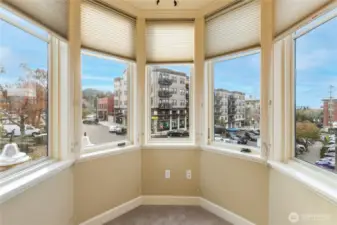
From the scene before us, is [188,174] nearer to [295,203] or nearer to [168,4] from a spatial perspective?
[295,203]

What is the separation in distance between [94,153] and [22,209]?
38.8 inches

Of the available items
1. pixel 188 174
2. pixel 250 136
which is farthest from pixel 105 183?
pixel 250 136

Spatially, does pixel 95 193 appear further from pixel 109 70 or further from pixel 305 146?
pixel 305 146

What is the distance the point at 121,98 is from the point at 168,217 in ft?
4.97

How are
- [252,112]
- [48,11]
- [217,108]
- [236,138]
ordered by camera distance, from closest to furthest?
[48,11], [252,112], [236,138], [217,108]

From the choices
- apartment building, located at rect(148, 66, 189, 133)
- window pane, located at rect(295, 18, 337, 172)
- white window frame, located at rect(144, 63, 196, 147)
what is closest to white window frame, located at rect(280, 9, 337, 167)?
window pane, located at rect(295, 18, 337, 172)

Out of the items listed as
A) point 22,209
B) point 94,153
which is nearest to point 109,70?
point 94,153

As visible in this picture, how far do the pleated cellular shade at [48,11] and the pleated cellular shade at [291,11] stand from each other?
1905 mm

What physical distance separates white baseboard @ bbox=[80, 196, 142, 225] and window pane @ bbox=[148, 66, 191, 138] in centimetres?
87

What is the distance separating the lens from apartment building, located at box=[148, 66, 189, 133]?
125 inches

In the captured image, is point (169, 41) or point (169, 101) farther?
point (169, 101)

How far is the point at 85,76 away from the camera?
99.7 inches

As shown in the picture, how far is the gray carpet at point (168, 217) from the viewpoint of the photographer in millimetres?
2617

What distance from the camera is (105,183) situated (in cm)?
265
